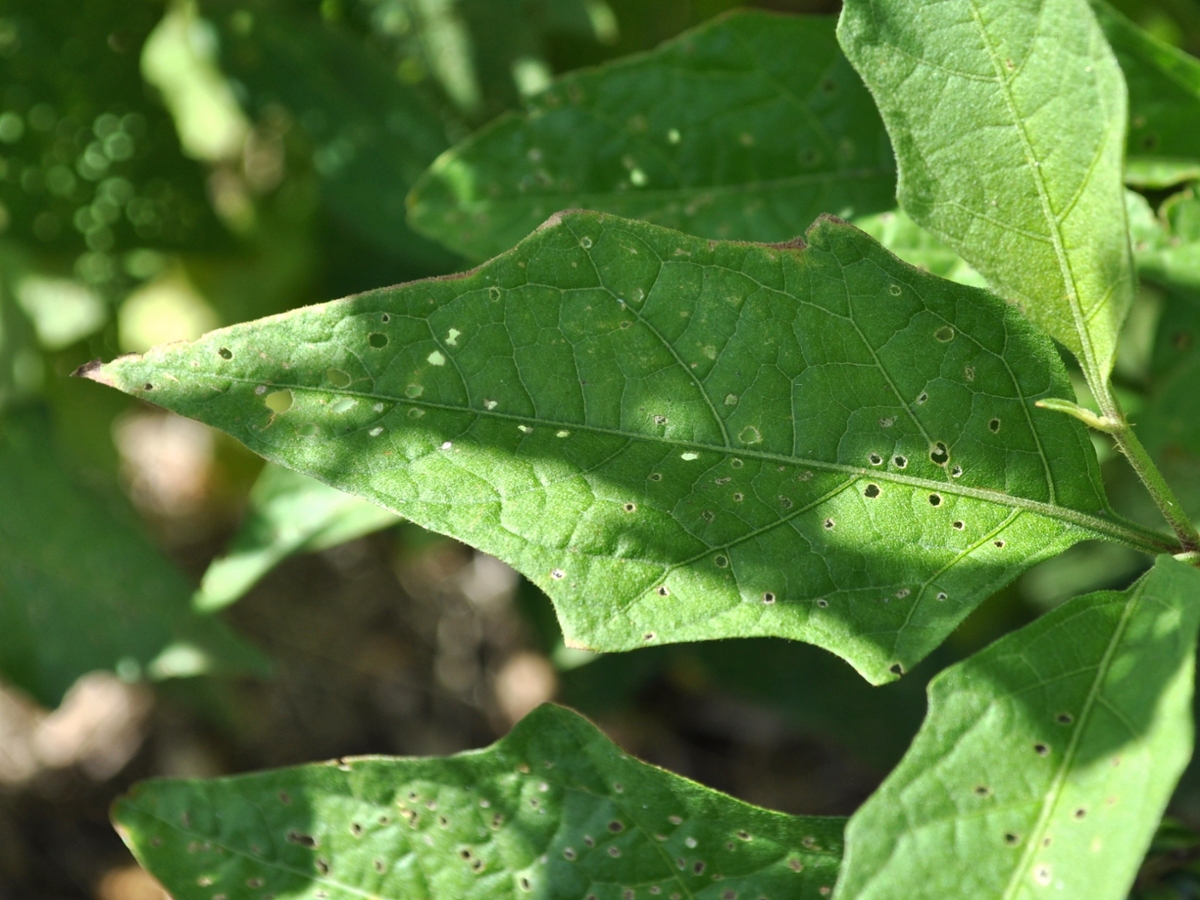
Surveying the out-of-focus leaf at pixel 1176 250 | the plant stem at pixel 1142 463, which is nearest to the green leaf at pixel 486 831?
the plant stem at pixel 1142 463

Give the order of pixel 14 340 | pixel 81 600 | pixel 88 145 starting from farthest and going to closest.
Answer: pixel 14 340, pixel 88 145, pixel 81 600

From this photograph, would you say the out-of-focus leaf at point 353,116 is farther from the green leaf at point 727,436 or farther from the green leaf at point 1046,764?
the green leaf at point 1046,764

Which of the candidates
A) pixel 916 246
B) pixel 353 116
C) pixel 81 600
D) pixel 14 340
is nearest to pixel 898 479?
pixel 916 246

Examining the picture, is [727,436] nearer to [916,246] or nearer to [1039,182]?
[1039,182]

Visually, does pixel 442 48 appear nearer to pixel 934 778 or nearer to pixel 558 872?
pixel 558 872

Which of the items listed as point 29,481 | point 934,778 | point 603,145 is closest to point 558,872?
point 934,778

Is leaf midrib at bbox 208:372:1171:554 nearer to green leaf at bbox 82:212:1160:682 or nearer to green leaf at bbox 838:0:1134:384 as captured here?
green leaf at bbox 82:212:1160:682

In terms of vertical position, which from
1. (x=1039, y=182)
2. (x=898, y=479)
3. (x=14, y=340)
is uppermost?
(x=1039, y=182)
